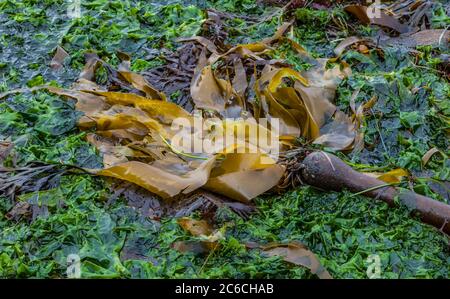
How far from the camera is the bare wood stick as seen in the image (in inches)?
76.7

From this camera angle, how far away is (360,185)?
203 cm

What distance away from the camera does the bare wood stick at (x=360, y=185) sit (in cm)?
195

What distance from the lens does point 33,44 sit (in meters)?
3.06

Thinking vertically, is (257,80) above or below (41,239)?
above

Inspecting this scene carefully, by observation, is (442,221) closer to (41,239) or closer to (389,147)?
(389,147)

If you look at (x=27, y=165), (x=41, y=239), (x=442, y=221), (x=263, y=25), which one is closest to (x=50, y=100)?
(x=27, y=165)

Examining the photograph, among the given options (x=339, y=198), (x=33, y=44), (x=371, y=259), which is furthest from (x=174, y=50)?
(x=371, y=259)

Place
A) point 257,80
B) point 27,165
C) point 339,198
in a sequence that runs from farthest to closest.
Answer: point 257,80 < point 27,165 < point 339,198

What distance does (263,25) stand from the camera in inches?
122

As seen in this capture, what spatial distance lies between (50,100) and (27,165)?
46 cm
